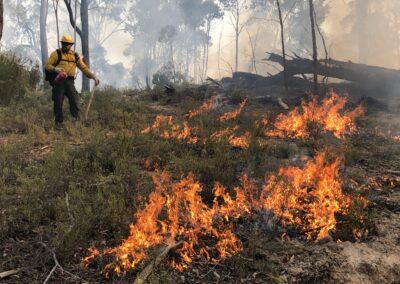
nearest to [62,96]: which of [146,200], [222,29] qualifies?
[146,200]

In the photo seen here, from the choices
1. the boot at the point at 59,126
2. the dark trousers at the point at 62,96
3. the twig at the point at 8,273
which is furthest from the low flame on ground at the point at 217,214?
the dark trousers at the point at 62,96

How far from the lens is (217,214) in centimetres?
450

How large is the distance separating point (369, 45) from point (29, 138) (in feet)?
124

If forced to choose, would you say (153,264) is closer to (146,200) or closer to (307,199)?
(146,200)

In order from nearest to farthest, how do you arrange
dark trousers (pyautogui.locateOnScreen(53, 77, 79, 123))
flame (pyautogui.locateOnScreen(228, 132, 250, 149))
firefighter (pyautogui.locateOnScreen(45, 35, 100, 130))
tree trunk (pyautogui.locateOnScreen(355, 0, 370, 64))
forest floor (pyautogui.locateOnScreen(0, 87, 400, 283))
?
forest floor (pyautogui.locateOnScreen(0, 87, 400, 283)), flame (pyautogui.locateOnScreen(228, 132, 250, 149)), firefighter (pyautogui.locateOnScreen(45, 35, 100, 130)), dark trousers (pyautogui.locateOnScreen(53, 77, 79, 123)), tree trunk (pyautogui.locateOnScreen(355, 0, 370, 64))

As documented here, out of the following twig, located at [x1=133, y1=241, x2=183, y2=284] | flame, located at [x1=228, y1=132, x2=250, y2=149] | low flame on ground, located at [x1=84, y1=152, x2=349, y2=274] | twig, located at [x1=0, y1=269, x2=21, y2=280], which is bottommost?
twig, located at [x1=0, y1=269, x2=21, y2=280]

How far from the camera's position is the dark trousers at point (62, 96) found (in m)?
8.43

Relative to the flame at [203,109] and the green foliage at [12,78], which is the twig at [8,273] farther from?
the green foliage at [12,78]

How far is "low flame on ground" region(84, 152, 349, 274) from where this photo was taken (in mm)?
3865

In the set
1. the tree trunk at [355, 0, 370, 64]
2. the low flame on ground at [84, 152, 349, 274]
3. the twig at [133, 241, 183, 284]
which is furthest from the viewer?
the tree trunk at [355, 0, 370, 64]

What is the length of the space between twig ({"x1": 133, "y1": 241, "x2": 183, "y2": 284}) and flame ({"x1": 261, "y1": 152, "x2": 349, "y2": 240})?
4.36 feet

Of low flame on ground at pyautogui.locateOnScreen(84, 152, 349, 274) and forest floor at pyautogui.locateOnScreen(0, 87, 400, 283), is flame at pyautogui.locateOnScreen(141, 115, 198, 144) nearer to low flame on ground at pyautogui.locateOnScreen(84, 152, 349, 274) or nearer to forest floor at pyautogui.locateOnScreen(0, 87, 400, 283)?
forest floor at pyautogui.locateOnScreen(0, 87, 400, 283)

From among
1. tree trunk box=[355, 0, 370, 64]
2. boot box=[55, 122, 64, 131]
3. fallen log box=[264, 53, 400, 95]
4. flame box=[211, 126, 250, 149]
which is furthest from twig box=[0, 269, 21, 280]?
tree trunk box=[355, 0, 370, 64]

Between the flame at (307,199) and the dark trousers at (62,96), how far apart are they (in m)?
5.23
